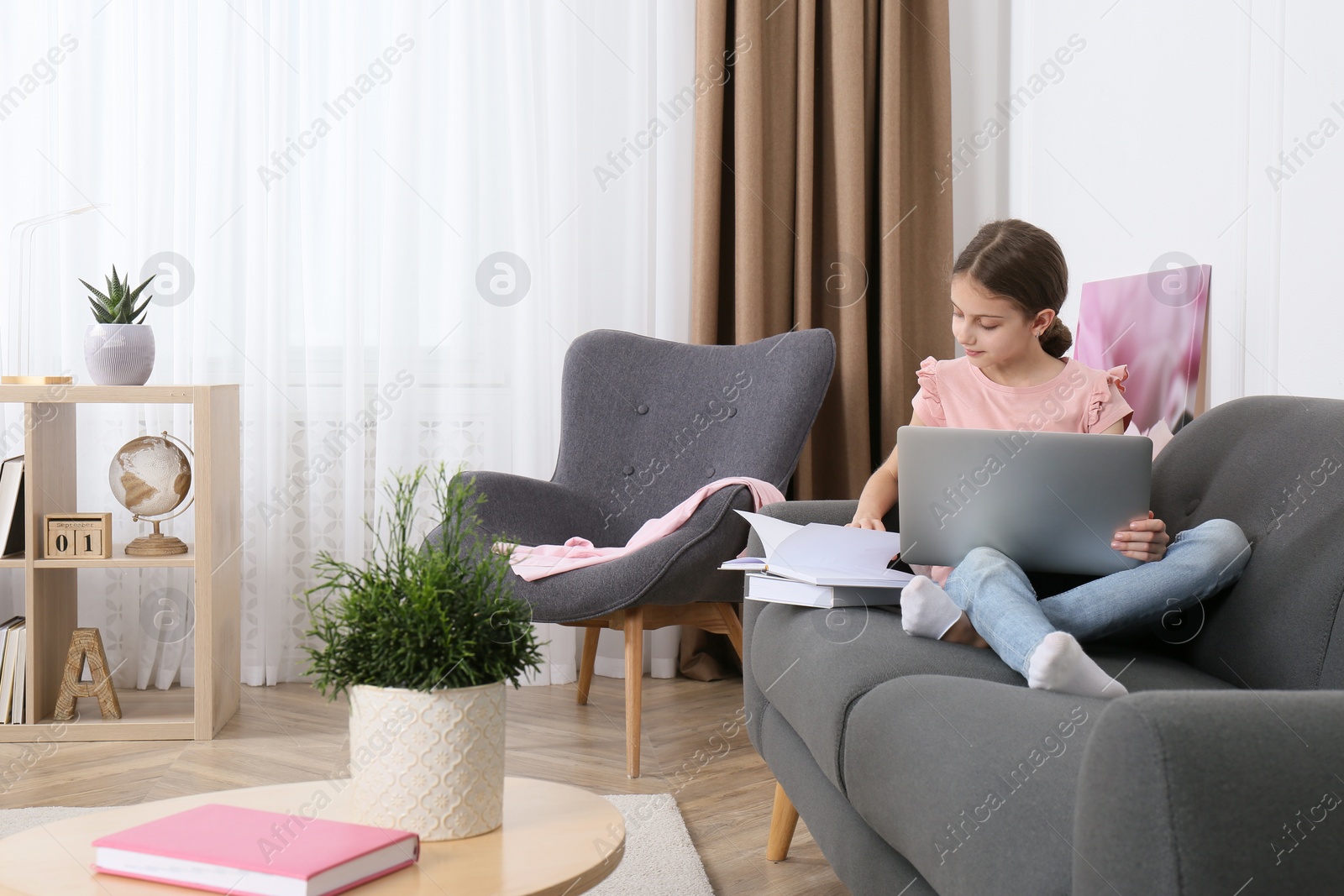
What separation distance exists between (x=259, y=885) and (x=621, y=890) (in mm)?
857

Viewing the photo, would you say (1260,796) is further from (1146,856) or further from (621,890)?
(621,890)

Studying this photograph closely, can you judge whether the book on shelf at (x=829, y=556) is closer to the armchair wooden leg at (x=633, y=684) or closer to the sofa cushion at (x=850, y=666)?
the sofa cushion at (x=850, y=666)

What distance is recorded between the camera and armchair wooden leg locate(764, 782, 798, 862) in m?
1.64

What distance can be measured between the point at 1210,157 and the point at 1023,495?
0.94 meters

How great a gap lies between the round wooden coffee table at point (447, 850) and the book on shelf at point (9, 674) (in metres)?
1.61

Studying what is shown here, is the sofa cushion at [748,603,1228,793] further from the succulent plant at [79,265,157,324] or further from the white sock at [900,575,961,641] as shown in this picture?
the succulent plant at [79,265,157,324]

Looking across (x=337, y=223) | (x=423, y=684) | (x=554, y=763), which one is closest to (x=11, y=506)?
(x=337, y=223)

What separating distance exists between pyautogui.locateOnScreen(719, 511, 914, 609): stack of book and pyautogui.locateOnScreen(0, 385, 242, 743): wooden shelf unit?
130 cm

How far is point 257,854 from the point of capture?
2.55ft

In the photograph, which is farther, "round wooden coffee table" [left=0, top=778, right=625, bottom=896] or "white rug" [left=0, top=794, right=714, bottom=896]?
"white rug" [left=0, top=794, right=714, bottom=896]

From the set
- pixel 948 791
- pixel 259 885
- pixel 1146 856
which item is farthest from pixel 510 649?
pixel 1146 856

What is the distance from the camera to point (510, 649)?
912 mm

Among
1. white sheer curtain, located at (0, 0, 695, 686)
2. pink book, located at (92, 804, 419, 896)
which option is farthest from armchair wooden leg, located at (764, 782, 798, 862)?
white sheer curtain, located at (0, 0, 695, 686)

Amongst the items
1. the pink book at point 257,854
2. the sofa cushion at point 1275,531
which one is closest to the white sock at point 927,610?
the sofa cushion at point 1275,531
